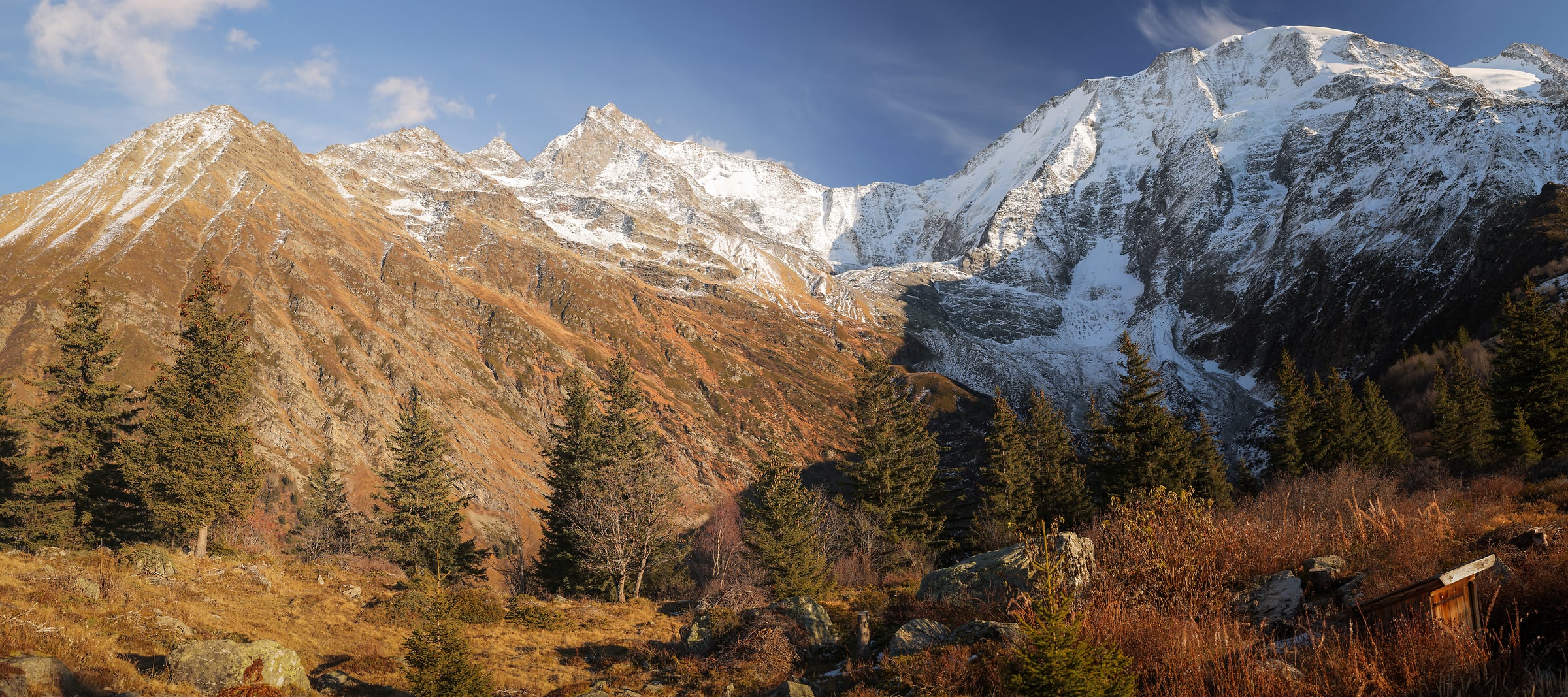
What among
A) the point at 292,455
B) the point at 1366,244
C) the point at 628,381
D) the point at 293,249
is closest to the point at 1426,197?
the point at 1366,244

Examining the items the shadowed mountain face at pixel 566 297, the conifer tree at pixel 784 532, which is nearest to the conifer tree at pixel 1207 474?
the conifer tree at pixel 784 532

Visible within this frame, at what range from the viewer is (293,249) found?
381 ft

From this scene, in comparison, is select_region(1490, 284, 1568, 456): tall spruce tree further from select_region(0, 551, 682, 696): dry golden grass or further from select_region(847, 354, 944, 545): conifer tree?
select_region(0, 551, 682, 696): dry golden grass

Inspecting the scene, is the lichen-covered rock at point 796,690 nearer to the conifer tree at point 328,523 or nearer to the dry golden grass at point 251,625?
the dry golden grass at point 251,625

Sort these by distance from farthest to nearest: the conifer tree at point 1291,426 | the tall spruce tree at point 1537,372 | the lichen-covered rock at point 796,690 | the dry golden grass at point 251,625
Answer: the conifer tree at point 1291,426 → the tall spruce tree at point 1537,372 → the dry golden grass at point 251,625 → the lichen-covered rock at point 796,690

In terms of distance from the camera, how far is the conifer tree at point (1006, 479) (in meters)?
36.6

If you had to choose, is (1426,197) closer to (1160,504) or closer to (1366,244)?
(1366,244)

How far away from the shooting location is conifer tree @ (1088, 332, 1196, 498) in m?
31.3

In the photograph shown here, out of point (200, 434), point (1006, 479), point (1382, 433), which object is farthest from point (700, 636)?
point (1382, 433)

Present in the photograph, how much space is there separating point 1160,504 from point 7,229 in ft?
578

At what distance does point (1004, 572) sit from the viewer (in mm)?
10578

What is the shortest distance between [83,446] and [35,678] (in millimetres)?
29005

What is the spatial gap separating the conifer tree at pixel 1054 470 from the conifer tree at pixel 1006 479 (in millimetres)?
746

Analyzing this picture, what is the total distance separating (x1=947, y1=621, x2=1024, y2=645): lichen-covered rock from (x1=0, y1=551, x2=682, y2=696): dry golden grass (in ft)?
30.4
